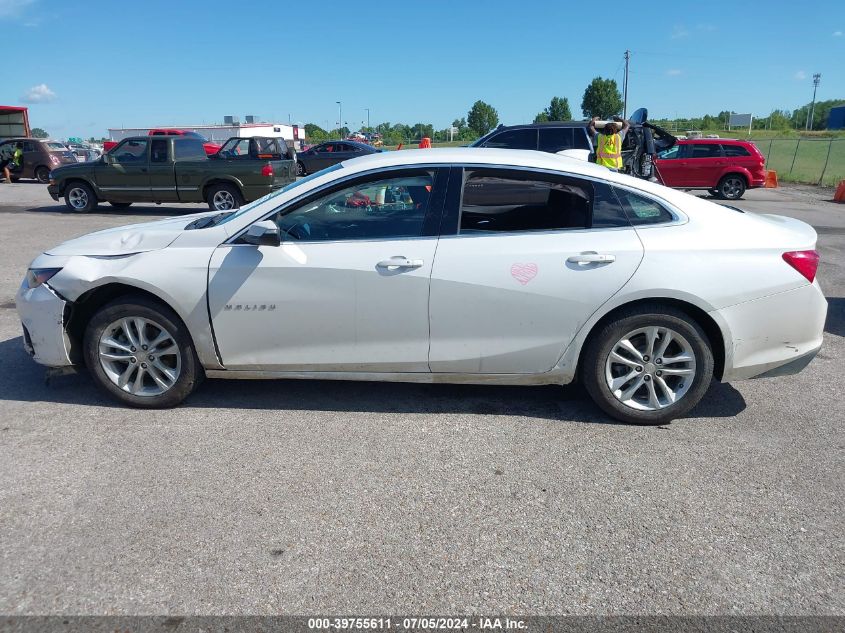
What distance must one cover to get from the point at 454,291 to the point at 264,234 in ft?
3.79

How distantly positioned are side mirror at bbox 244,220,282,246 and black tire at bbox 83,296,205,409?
719 millimetres

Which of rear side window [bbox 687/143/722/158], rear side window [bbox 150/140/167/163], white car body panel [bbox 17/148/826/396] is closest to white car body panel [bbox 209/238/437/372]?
white car body panel [bbox 17/148/826/396]

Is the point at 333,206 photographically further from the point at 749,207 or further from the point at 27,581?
the point at 749,207

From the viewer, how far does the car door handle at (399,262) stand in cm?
385

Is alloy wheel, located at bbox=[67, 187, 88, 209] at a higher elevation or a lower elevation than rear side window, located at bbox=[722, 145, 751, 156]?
lower

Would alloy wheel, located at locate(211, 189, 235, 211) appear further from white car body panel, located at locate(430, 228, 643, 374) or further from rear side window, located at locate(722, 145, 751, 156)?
rear side window, located at locate(722, 145, 751, 156)

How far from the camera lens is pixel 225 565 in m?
2.73

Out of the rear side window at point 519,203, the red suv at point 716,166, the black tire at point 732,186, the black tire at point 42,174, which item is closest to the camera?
the rear side window at point 519,203

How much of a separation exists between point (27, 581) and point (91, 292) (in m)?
2.01

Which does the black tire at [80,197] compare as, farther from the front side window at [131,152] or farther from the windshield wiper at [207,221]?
the windshield wiper at [207,221]

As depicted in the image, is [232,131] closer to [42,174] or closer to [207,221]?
[42,174]

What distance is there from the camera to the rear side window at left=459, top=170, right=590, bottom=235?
406 cm

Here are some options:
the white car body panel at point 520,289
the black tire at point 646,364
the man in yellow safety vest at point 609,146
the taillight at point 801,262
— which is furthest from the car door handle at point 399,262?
the man in yellow safety vest at point 609,146

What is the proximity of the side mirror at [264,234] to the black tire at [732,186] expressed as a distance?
18.7m
